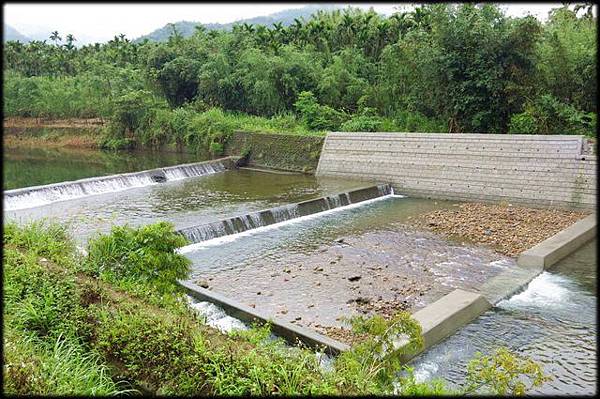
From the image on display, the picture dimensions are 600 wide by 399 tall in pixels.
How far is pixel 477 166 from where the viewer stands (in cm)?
1190

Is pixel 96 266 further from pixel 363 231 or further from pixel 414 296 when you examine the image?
pixel 363 231

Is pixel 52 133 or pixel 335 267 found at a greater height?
pixel 52 133

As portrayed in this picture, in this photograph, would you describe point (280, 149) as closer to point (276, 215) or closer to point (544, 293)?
point (276, 215)

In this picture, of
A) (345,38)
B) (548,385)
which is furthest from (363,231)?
(345,38)

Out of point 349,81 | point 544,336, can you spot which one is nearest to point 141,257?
point 544,336

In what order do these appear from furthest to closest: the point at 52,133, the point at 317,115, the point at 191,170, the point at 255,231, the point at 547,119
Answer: the point at 52,133, the point at 317,115, the point at 191,170, the point at 547,119, the point at 255,231

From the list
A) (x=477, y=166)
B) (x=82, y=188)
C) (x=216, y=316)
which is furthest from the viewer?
(x=82, y=188)

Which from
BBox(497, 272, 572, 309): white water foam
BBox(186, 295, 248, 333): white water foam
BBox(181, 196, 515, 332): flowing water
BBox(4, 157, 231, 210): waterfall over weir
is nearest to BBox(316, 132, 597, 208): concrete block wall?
BBox(181, 196, 515, 332): flowing water

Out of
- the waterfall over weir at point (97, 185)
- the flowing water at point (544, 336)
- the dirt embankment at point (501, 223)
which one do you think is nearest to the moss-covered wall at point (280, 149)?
the waterfall over weir at point (97, 185)

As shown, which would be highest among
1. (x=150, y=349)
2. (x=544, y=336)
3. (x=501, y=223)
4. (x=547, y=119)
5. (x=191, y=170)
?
(x=547, y=119)

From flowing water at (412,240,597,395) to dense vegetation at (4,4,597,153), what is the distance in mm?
6705

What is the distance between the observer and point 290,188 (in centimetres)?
1327

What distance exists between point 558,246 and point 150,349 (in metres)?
6.72

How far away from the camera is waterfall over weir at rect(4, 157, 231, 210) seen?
11719 mm
